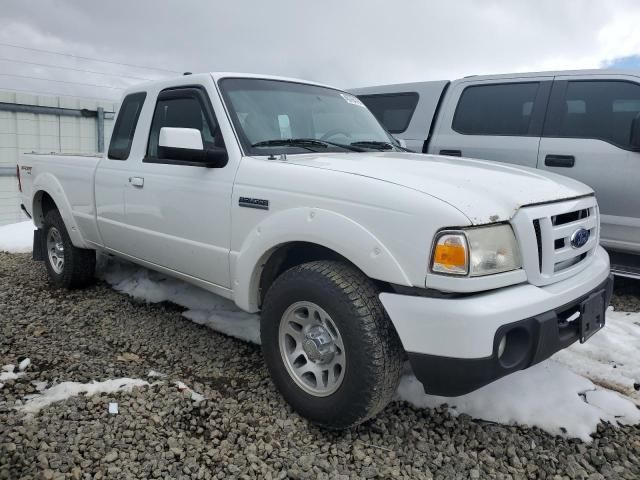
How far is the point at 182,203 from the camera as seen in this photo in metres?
3.22

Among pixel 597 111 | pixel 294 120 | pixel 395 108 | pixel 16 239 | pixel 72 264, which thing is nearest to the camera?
pixel 294 120

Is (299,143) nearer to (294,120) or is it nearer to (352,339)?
(294,120)

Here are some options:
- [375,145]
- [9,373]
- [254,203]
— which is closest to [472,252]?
[254,203]

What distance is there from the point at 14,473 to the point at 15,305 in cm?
263

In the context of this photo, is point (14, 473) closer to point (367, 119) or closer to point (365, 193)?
point (365, 193)

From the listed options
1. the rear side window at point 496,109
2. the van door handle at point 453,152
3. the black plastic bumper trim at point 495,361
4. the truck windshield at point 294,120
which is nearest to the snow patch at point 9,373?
the truck windshield at point 294,120

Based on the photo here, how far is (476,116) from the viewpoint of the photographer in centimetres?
520

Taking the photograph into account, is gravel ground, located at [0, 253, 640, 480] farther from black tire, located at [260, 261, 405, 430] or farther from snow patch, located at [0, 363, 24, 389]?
black tire, located at [260, 261, 405, 430]

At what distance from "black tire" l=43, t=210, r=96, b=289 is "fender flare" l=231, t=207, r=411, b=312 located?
96.3 inches

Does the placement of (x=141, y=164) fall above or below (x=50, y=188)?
above

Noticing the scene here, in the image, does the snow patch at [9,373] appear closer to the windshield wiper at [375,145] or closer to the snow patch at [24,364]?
the snow patch at [24,364]

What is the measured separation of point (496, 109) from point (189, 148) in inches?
134

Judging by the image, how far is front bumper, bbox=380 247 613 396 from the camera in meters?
2.01

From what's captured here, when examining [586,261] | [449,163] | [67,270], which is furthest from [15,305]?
[586,261]
